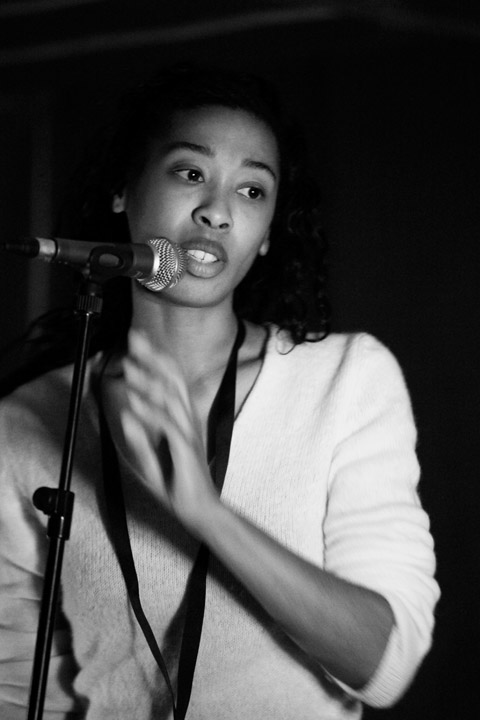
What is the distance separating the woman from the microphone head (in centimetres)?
12

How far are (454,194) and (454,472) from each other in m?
0.72

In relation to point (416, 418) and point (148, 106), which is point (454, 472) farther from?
point (148, 106)

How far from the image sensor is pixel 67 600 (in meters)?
1.62

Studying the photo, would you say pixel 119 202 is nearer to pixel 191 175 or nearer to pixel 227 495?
pixel 191 175

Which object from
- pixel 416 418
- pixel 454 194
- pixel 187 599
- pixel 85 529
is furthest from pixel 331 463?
pixel 454 194

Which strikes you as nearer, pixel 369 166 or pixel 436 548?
pixel 436 548

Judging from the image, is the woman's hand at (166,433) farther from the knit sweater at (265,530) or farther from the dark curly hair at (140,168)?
the dark curly hair at (140,168)

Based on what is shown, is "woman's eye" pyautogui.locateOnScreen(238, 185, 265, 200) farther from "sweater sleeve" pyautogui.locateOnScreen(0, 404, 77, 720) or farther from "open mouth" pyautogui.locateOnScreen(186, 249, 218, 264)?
"sweater sleeve" pyautogui.locateOnScreen(0, 404, 77, 720)

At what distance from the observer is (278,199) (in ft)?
6.13

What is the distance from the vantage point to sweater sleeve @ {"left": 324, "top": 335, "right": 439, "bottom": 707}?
1373 millimetres

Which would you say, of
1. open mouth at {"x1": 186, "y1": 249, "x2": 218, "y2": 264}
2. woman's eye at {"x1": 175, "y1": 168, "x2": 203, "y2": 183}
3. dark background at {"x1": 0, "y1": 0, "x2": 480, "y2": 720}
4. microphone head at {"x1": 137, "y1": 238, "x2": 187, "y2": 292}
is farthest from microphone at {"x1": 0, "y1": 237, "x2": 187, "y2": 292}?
dark background at {"x1": 0, "y1": 0, "x2": 480, "y2": 720}

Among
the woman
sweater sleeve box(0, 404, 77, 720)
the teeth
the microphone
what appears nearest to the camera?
the microphone

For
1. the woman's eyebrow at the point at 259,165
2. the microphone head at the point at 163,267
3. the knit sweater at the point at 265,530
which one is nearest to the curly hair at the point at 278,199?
the woman's eyebrow at the point at 259,165

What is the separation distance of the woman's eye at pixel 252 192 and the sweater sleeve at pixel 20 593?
63 centimetres
